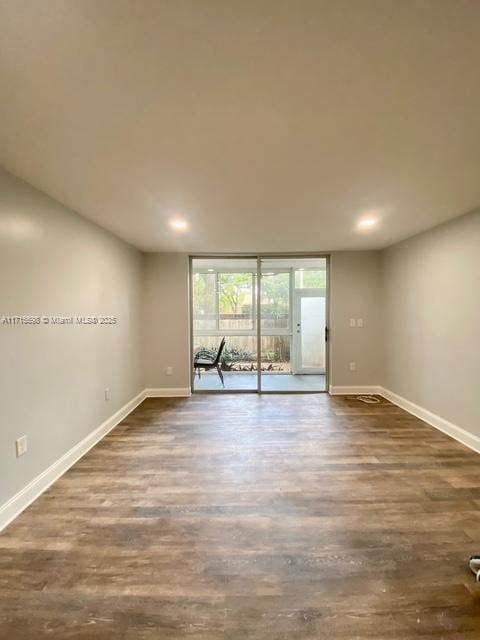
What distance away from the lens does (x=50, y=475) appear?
2.25m

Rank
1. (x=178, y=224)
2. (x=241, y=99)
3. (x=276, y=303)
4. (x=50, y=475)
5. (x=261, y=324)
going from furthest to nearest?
(x=276, y=303) → (x=261, y=324) → (x=178, y=224) → (x=50, y=475) → (x=241, y=99)

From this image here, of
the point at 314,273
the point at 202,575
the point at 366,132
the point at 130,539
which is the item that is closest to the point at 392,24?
the point at 366,132

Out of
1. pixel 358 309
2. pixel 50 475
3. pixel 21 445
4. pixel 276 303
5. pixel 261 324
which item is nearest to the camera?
pixel 21 445

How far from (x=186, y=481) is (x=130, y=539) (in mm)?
611

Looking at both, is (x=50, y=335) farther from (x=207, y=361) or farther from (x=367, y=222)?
(x=207, y=361)

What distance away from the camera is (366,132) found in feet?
4.94

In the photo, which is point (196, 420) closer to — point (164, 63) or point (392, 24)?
point (164, 63)

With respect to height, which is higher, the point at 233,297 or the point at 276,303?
the point at 233,297

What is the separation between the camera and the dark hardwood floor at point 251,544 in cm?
127

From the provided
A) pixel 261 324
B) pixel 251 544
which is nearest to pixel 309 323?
pixel 261 324

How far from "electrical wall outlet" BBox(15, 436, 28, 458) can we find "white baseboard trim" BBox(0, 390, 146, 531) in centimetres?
25

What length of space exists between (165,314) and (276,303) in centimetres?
210

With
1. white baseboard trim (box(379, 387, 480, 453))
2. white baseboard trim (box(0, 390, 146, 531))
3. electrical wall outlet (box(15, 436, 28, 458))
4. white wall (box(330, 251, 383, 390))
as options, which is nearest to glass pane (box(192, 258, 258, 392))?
white wall (box(330, 251, 383, 390))

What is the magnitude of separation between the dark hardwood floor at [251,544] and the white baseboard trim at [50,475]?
6 centimetres
